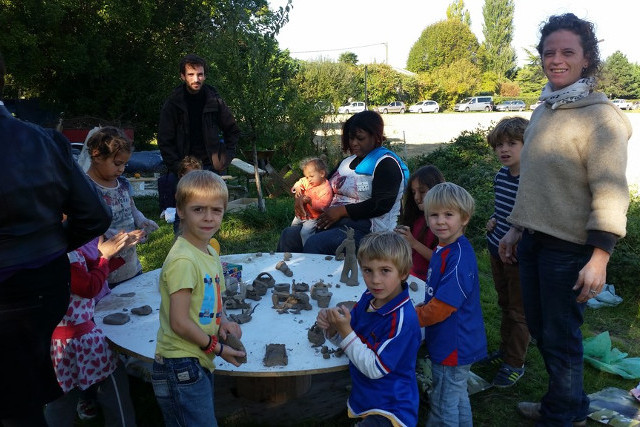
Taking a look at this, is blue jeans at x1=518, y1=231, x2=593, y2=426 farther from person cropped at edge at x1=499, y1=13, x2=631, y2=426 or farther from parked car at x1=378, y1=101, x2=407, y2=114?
parked car at x1=378, y1=101, x2=407, y2=114

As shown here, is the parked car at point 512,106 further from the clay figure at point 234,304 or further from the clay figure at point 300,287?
the clay figure at point 234,304

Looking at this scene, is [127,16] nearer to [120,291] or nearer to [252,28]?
[252,28]

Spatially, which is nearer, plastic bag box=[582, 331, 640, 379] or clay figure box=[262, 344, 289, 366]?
clay figure box=[262, 344, 289, 366]

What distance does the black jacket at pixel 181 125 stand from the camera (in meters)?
4.86

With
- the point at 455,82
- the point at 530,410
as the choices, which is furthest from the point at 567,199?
the point at 455,82

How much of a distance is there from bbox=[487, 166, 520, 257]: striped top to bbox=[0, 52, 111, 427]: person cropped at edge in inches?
100.0

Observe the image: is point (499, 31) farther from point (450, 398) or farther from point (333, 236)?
point (450, 398)

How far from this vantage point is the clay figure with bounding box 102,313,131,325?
2626 millimetres

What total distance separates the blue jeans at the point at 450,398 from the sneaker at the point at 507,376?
1.00 meters

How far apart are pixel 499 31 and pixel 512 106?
1408 inches

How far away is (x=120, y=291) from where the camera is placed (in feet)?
10.4

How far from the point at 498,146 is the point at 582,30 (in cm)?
102

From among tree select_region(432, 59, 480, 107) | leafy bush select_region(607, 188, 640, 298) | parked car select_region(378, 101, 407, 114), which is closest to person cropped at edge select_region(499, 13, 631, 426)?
leafy bush select_region(607, 188, 640, 298)

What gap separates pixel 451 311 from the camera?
233cm
